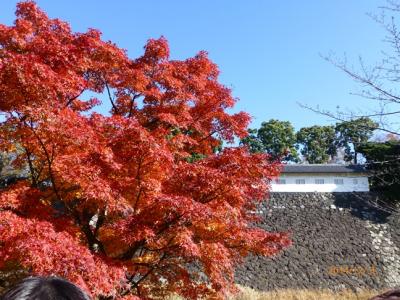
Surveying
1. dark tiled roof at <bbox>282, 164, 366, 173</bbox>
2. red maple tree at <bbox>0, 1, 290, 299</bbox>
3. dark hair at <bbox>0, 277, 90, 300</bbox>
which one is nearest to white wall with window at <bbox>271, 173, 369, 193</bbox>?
dark tiled roof at <bbox>282, 164, 366, 173</bbox>

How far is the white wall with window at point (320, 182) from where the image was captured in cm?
2961

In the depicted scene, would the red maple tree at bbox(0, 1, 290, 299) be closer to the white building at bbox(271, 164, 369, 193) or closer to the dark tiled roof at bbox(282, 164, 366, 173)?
the white building at bbox(271, 164, 369, 193)

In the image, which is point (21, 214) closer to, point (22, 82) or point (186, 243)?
point (22, 82)

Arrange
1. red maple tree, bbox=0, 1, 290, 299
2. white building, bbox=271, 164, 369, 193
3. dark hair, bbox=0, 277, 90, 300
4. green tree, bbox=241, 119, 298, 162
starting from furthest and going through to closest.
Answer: green tree, bbox=241, 119, 298, 162 < white building, bbox=271, 164, 369, 193 < red maple tree, bbox=0, 1, 290, 299 < dark hair, bbox=0, 277, 90, 300

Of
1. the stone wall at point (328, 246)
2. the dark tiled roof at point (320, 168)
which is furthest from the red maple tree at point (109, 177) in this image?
the dark tiled roof at point (320, 168)

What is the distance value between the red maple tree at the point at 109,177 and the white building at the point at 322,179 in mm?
20326

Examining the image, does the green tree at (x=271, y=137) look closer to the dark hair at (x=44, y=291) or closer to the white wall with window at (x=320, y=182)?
the white wall with window at (x=320, y=182)

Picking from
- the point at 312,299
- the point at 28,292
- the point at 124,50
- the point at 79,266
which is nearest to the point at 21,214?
the point at 79,266

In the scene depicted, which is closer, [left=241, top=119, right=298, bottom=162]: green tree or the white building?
the white building

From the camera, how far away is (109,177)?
756cm

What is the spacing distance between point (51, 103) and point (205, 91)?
4.74 m

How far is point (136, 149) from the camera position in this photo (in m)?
7.64

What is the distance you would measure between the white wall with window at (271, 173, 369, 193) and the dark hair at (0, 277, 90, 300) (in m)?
28.2

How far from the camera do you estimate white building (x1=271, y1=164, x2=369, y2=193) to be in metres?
29.6
